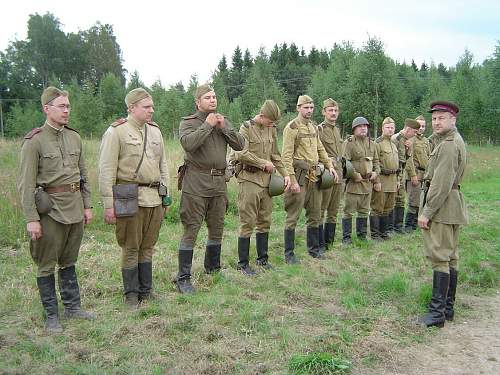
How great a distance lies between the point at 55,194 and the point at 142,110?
1.20 meters

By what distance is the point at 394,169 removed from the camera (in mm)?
8516

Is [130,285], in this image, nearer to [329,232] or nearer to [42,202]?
[42,202]

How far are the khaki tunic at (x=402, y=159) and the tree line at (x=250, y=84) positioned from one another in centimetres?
1522

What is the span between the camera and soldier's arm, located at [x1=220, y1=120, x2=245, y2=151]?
17.3 ft

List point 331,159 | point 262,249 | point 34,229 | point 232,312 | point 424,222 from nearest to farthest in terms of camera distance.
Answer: point 34,229, point 232,312, point 424,222, point 262,249, point 331,159

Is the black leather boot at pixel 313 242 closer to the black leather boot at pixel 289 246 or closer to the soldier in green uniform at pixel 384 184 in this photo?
the black leather boot at pixel 289 246

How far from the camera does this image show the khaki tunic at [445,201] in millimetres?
4621

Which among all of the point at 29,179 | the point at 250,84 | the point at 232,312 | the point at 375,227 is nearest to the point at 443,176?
the point at 232,312

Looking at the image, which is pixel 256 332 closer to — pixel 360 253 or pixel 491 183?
pixel 360 253

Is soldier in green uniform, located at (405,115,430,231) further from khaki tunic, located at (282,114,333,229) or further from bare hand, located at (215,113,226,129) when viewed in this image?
bare hand, located at (215,113,226,129)

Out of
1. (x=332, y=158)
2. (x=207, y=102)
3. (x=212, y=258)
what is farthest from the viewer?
(x=332, y=158)

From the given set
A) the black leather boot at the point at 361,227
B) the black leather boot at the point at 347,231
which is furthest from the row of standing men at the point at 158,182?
the black leather boot at the point at 361,227

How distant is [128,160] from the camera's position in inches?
185

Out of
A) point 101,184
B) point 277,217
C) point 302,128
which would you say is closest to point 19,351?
point 101,184
